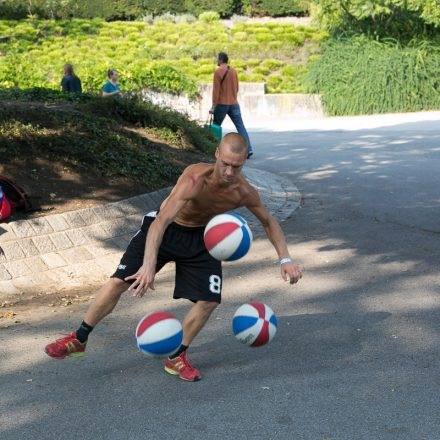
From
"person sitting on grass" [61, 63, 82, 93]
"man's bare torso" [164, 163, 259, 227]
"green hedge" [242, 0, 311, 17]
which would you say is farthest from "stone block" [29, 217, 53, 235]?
"green hedge" [242, 0, 311, 17]

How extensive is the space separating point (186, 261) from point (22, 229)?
3599 millimetres

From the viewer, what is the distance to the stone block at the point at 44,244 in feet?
30.5

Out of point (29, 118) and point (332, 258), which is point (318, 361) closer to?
point (332, 258)

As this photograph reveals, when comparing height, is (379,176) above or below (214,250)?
below

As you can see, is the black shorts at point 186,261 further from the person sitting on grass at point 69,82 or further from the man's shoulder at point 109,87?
the person sitting on grass at point 69,82

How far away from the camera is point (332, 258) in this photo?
9781 millimetres

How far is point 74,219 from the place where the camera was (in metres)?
9.98

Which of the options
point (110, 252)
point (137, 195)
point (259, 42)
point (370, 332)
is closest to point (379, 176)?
point (137, 195)

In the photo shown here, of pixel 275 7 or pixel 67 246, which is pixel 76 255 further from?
pixel 275 7

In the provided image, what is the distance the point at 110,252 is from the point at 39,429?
178 inches

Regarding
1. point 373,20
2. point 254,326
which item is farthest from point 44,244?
point 373,20

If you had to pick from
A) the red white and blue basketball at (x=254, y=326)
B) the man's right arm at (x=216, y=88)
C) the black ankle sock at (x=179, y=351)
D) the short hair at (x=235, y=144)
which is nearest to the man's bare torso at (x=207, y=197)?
the short hair at (x=235, y=144)

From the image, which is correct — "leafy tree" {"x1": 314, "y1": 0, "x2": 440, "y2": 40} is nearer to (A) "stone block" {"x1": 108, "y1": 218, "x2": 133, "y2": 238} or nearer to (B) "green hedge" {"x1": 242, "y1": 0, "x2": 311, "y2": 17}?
(B) "green hedge" {"x1": 242, "y1": 0, "x2": 311, "y2": 17}

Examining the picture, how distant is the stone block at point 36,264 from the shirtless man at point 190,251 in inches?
105
